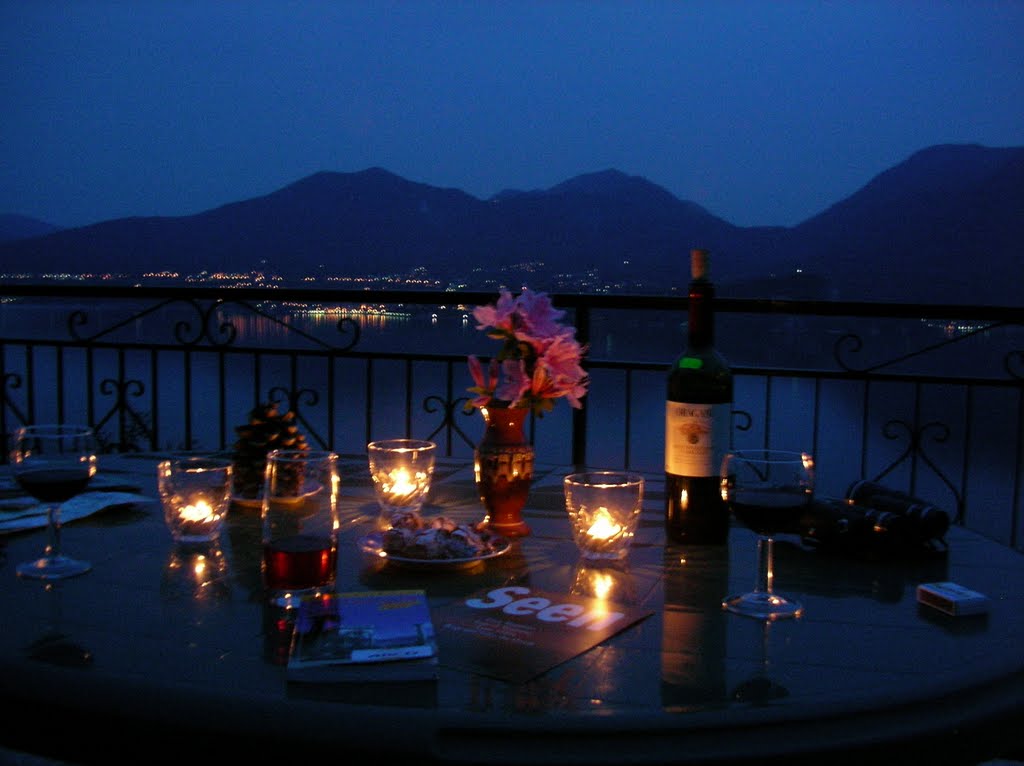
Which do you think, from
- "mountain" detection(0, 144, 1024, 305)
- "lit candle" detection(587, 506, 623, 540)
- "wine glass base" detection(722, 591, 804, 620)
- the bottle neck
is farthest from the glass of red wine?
"mountain" detection(0, 144, 1024, 305)

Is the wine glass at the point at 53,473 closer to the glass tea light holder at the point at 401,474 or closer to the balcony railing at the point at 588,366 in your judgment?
the glass tea light holder at the point at 401,474

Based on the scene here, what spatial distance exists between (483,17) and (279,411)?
45.4 ft

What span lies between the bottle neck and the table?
319mm

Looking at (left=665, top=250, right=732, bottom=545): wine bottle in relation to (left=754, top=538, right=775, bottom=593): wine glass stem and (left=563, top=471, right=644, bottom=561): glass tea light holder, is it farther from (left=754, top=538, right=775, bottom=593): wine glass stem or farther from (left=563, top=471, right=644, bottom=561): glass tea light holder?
(left=754, top=538, right=775, bottom=593): wine glass stem

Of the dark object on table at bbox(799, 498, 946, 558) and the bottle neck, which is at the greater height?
the bottle neck

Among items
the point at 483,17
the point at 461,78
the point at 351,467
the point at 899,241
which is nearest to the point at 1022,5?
the point at 899,241

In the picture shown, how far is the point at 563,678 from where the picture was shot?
80 cm

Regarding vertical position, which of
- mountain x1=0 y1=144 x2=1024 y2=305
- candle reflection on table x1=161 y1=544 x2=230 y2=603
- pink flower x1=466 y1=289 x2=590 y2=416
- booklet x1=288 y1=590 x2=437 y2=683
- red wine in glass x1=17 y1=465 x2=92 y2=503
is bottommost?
candle reflection on table x1=161 y1=544 x2=230 y2=603

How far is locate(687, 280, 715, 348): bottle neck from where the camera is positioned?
4.27 ft

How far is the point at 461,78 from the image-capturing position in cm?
1994

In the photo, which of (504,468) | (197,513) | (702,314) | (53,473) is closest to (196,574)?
(197,513)

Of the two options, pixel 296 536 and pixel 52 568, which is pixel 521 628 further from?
pixel 52 568

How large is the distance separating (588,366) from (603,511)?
2450mm

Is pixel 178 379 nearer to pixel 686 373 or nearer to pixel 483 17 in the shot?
pixel 686 373
